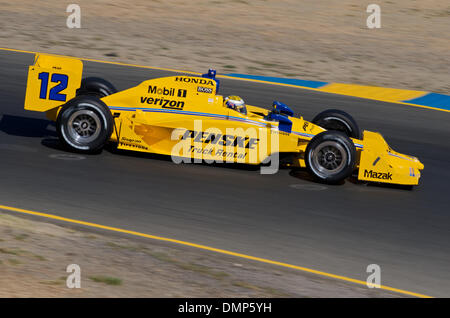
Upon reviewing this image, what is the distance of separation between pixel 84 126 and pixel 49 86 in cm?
82

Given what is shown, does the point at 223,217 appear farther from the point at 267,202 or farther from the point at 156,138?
the point at 156,138

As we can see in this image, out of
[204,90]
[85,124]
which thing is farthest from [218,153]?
[85,124]

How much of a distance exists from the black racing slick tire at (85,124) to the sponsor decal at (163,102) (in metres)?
0.59

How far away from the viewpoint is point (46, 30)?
65.2 feet

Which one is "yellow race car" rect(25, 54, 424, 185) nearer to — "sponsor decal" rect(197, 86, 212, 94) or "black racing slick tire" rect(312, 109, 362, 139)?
"sponsor decal" rect(197, 86, 212, 94)

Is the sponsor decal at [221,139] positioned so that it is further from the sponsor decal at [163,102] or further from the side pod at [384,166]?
the side pod at [384,166]

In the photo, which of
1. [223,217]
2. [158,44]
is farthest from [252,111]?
[158,44]

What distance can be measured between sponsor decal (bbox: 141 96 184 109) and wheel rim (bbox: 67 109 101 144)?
2.46 feet

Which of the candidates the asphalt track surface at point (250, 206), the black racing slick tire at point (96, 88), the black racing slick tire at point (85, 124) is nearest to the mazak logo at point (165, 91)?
the black racing slick tire at point (85, 124)

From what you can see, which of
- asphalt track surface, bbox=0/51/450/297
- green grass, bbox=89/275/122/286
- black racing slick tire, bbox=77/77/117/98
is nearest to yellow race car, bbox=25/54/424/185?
asphalt track surface, bbox=0/51/450/297

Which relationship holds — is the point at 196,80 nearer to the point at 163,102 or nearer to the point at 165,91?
the point at 165,91

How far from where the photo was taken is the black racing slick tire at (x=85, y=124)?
32.8ft

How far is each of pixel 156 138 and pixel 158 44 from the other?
380 inches

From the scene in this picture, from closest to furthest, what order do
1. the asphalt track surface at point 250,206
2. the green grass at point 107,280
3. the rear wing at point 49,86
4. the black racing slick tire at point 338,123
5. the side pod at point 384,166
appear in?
1. the green grass at point 107,280
2. the asphalt track surface at point 250,206
3. the side pod at point 384,166
4. the rear wing at point 49,86
5. the black racing slick tire at point 338,123
